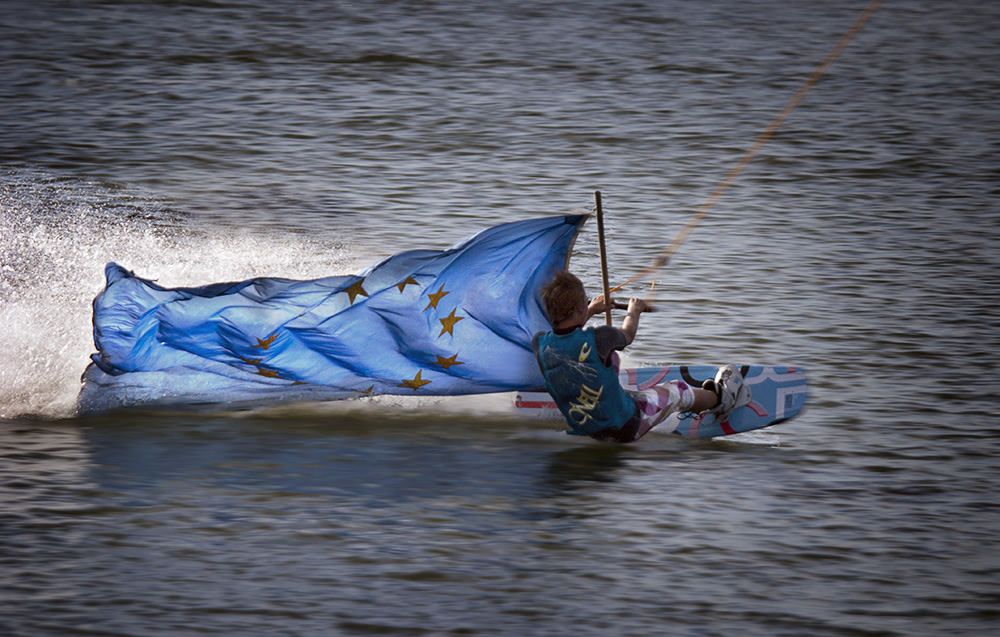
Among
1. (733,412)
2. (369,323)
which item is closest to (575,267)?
(733,412)

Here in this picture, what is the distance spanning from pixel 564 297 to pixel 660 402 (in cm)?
107

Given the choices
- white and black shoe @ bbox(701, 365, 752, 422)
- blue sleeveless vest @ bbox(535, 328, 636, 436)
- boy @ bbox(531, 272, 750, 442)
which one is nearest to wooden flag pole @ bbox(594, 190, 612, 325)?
boy @ bbox(531, 272, 750, 442)

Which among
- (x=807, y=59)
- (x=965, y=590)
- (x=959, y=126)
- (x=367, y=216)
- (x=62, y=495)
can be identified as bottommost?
(x=965, y=590)

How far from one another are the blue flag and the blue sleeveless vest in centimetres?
48

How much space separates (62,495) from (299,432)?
1.73 metres

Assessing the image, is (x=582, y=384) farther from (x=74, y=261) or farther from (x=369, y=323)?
(x=74, y=261)

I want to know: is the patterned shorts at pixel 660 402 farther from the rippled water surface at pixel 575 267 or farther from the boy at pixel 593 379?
the rippled water surface at pixel 575 267

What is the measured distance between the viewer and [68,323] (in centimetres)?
962

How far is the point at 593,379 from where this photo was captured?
793 centimetres

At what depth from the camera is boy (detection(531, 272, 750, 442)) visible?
7.87 metres

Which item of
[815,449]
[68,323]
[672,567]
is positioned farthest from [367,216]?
[672,567]

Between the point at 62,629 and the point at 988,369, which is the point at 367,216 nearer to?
the point at 988,369

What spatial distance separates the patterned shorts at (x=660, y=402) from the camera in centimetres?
827

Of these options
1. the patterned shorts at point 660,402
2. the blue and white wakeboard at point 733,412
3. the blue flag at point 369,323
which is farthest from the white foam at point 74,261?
the patterned shorts at point 660,402
